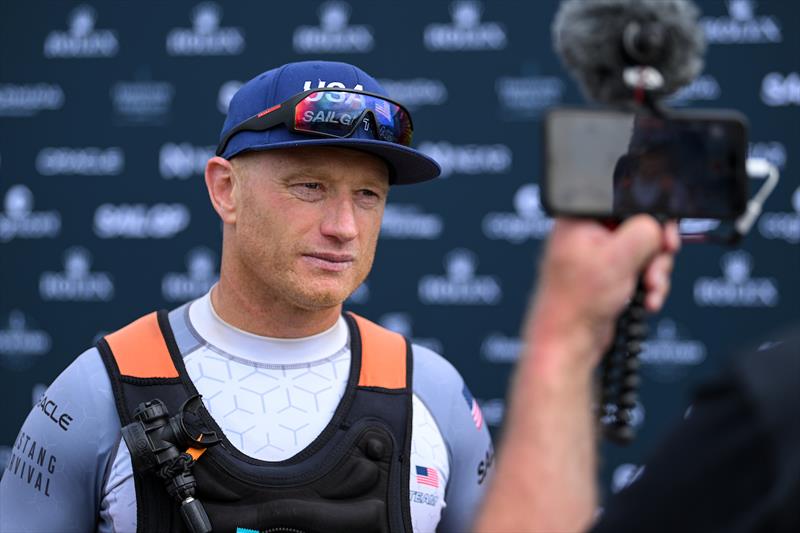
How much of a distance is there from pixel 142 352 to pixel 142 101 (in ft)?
8.57

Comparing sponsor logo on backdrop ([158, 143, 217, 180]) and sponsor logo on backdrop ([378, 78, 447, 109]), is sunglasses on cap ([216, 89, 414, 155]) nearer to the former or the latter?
sponsor logo on backdrop ([378, 78, 447, 109])

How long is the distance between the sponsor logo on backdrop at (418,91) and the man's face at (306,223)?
2.26 meters

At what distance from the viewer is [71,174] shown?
412 centimetres

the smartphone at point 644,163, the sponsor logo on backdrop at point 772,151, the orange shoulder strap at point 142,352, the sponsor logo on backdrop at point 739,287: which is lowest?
the sponsor logo on backdrop at point 739,287

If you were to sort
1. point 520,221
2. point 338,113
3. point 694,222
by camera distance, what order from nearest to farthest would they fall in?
point 694,222 < point 338,113 < point 520,221

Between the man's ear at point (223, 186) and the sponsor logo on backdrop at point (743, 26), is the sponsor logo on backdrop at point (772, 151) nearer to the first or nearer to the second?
the sponsor logo on backdrop at point (743, 26)

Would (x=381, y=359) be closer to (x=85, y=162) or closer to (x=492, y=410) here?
(x=492, y=410)

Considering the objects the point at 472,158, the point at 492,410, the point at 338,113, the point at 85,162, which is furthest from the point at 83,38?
the point at 338,113

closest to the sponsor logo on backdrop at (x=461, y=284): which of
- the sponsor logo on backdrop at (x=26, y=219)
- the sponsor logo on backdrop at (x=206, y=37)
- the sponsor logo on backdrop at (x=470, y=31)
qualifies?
the sponsor logo on backdrop at (x=470, y=31)

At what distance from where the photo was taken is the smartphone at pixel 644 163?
2.70 ft

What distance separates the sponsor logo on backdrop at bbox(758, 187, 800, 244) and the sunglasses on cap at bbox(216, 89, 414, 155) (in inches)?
98.7

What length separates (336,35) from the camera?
401 centimetres

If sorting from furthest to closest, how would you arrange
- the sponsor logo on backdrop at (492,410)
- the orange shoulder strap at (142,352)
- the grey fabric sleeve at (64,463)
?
the sponsor logo on backdrop at (492,410), the orange shoulder strap at (142,352), the grey fabric sleeve at (64,463)

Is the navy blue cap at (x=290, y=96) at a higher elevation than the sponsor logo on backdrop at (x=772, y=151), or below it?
higher
